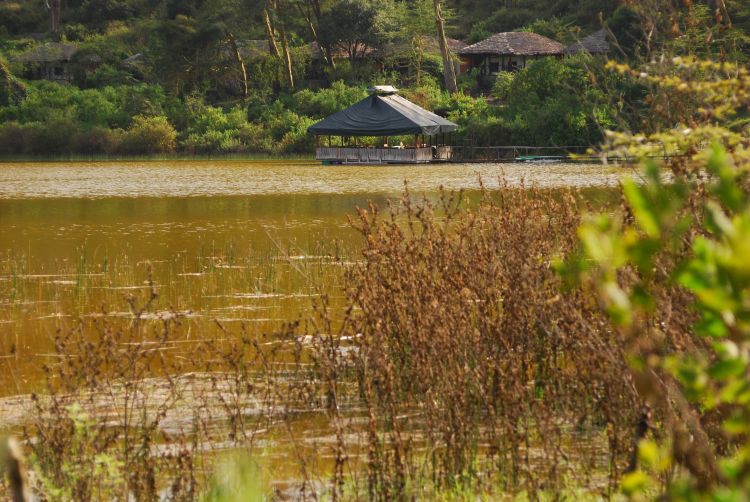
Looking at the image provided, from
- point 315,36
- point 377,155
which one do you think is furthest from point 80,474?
point 315,36

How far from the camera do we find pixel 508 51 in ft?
178

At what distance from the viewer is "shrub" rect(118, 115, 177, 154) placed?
157ft

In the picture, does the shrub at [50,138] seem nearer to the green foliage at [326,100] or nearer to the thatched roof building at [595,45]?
the green foliage at [326,100]

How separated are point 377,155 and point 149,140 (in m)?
11.6

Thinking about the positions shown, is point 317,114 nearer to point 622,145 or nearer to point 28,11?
point 28,11

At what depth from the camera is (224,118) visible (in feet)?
165

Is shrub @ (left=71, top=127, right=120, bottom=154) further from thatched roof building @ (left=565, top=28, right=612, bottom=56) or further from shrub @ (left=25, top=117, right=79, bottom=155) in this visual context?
thatched roof building @ (left=565, top=28, right=612, bottom=56)

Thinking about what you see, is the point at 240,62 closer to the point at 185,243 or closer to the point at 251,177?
the point at 251,177

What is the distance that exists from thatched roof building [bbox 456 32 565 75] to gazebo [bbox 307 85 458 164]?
12.8 metres

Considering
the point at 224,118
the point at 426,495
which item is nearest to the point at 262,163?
the point at 224,118

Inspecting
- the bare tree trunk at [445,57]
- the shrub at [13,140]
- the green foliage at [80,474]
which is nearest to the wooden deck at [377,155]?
the bare tree trunk at [445,57]

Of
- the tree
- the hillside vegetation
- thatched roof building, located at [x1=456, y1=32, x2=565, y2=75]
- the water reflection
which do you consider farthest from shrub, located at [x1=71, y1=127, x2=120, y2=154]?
thatched roof building, located at [x1=456, y1=32, x2=565, y2=75]

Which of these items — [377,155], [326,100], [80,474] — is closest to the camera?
[80,474]

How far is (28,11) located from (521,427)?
73.3 m
